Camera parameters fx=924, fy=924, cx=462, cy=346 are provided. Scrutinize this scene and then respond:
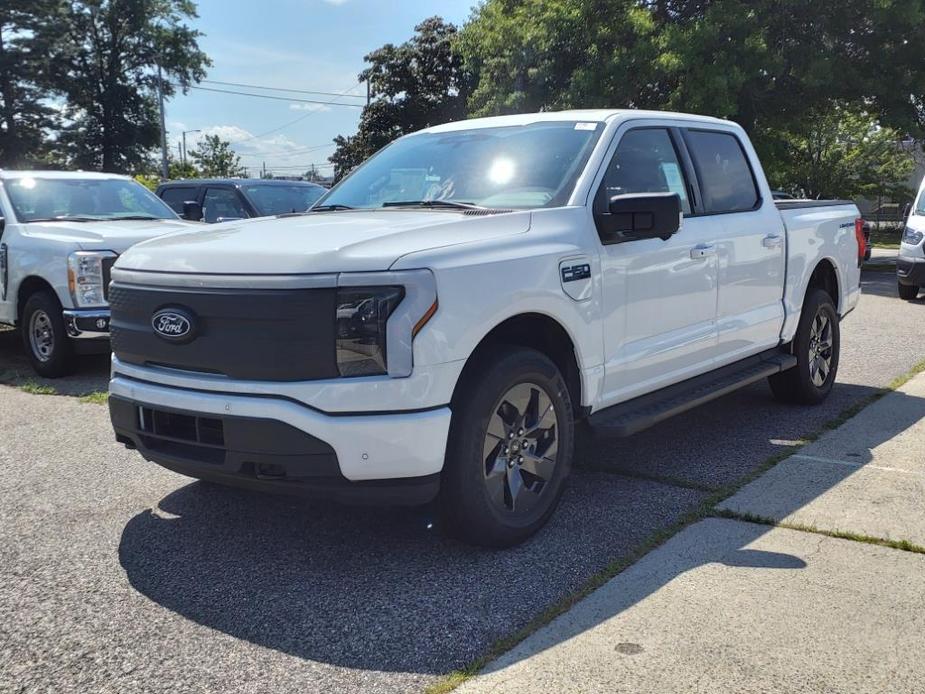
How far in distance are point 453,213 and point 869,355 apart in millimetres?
5948

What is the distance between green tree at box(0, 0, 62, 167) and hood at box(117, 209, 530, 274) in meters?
47.7

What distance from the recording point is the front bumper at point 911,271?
1284 cm

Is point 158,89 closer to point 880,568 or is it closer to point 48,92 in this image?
point 48,92

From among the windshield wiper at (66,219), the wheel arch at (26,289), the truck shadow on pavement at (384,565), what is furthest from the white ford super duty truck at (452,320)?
the windshield wiper at (66,219)

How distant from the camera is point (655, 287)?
481cm

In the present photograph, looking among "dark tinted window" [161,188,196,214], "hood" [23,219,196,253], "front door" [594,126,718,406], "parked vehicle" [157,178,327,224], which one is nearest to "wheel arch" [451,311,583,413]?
"front door" [594,126,718,406]

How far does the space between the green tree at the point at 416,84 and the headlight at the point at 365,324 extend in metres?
43.8

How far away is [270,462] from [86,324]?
4766mm

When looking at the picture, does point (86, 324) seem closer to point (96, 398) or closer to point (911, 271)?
point (96, 398)

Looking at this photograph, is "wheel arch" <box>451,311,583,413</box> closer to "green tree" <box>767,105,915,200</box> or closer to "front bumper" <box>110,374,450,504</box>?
"front bumper" <box>110,374,450,504</box>

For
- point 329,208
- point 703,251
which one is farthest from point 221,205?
point 703,251

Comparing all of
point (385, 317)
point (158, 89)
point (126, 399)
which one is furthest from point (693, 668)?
point (158, 89)

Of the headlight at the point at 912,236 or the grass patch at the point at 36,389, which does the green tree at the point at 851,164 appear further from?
the grass patch at the point at 36,389

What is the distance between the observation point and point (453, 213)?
14.3 feet
